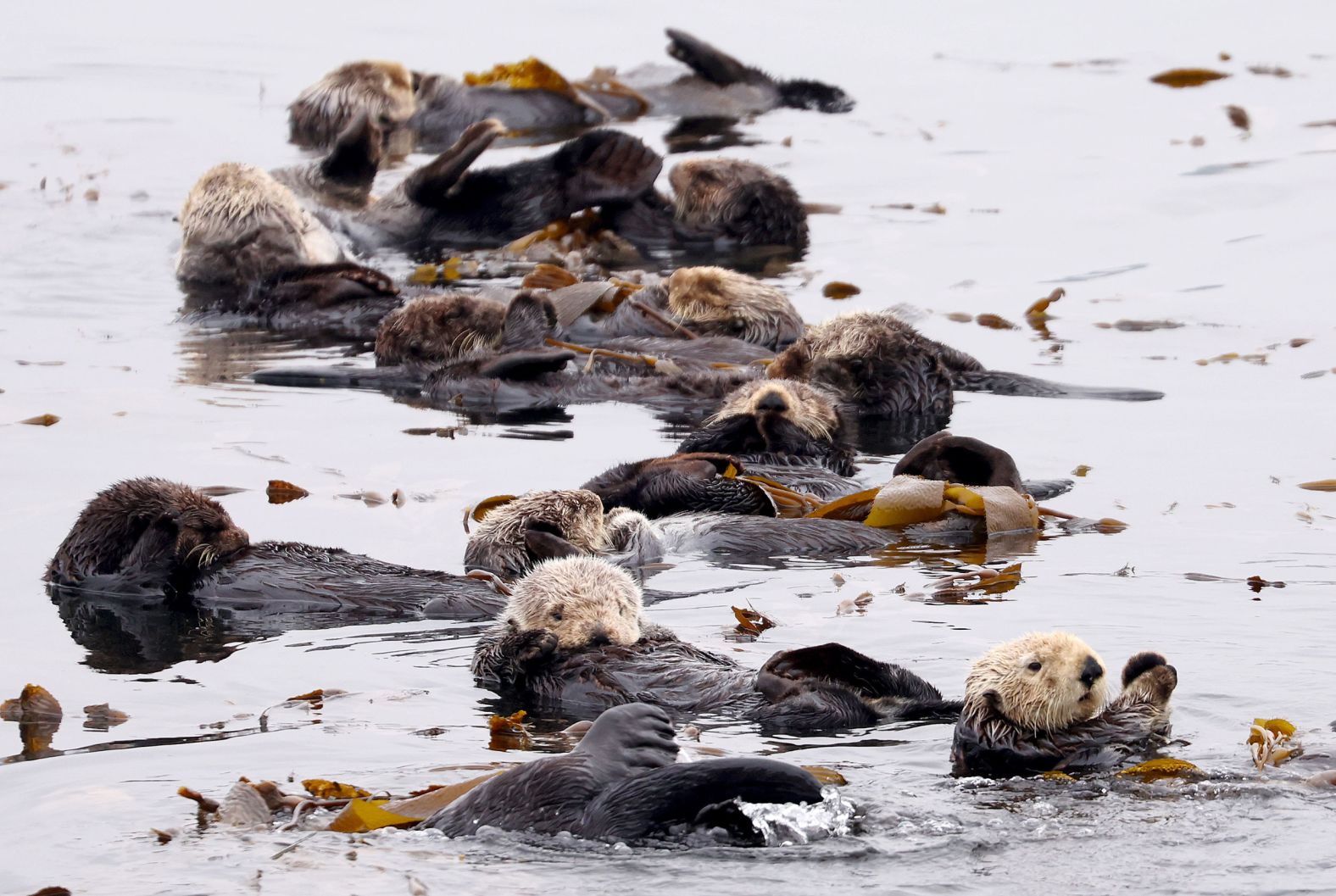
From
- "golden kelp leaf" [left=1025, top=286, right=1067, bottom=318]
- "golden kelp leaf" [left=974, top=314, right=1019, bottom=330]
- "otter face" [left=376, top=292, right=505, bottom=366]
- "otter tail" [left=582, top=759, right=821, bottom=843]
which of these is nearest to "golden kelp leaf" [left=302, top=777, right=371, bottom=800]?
"otter tail" [left=582, top=759, right=821, bottom=843]

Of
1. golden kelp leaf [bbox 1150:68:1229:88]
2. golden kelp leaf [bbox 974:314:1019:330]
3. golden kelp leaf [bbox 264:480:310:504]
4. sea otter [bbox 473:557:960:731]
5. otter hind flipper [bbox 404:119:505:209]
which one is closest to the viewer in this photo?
sea otter [bbox 473:557:960:731]

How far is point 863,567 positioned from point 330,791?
2499 millimetres

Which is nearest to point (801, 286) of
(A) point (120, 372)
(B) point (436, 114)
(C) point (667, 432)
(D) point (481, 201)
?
(D) point (481, 201)

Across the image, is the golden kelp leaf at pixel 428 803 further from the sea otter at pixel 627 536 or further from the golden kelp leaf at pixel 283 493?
the golden kelp leaf at pixel 283 493

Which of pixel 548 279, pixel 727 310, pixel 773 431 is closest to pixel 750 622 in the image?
pixel 773 431

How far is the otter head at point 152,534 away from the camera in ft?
18.8

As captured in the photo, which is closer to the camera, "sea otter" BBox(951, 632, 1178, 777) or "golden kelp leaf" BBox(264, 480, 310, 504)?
"sea otter" BBox(951, 632, 1178, 777)

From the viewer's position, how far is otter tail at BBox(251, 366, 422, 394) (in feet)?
28.8

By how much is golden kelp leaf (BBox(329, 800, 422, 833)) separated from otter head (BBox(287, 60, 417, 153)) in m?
11.7

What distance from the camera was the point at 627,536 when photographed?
6141 mm

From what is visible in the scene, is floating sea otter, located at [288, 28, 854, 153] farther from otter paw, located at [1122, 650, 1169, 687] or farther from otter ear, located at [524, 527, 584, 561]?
otter paw, located at [1122, 650, 1169, 687]

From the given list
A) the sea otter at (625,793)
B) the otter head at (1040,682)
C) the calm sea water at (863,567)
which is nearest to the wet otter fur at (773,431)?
the calm sea water at (863,567)

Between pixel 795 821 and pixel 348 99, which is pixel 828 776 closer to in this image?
pixel 795 821

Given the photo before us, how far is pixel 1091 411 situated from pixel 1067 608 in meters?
3.11
